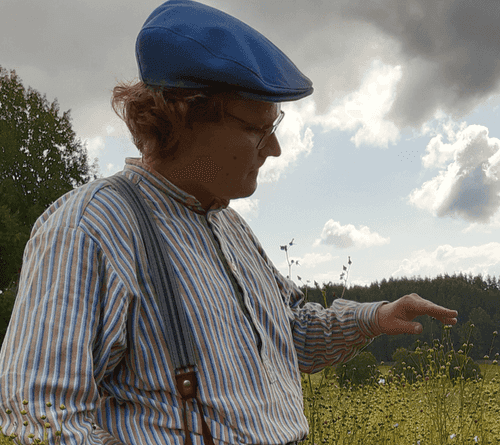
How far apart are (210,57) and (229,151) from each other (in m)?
0.29

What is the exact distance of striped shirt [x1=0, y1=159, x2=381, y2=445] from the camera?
1.15 meters

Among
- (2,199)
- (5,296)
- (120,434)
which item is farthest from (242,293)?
(2,199)

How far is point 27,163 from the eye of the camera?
16.7m

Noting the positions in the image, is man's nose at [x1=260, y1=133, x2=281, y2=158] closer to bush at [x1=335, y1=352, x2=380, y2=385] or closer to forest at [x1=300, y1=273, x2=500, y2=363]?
bush at [x1=335, y1=352, x2=380, y2=385]

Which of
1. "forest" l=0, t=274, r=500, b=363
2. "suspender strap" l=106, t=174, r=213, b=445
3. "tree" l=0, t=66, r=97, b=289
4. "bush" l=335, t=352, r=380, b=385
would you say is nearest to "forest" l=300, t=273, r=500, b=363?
"forest" l=0, t=274, r=500, b=363

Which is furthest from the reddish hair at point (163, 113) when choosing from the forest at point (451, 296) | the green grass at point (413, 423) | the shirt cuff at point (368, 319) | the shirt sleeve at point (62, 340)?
the forest at point (451, 296)

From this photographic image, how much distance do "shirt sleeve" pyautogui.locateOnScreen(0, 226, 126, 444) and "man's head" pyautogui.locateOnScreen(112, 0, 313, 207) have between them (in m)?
0.51

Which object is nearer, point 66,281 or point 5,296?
point 66,281

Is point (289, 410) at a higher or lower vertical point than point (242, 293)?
lower

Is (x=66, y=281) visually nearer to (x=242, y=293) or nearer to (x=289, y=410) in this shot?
(x=242, y=293)

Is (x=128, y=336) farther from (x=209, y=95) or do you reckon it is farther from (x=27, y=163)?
(x=27, y=163)

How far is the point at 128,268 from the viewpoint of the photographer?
128 cm

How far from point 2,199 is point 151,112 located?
15.5 m

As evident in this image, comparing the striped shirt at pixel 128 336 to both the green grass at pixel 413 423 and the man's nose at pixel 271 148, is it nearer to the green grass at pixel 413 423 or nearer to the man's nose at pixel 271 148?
the man's nose at pixel 271 148
